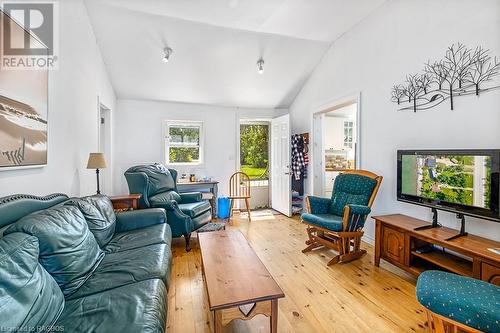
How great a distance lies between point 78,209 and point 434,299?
2.37 m

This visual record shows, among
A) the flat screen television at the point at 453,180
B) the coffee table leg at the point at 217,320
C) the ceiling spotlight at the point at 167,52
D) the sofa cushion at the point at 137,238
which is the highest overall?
the ceiling spotlight at the point at 167,52

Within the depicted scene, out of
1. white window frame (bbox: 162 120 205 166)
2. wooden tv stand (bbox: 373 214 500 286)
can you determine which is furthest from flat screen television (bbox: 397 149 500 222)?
white window frame (bbox: 162 120 205 166)

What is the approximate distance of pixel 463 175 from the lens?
6.44 ft

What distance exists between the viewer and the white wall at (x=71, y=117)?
1.84 meters

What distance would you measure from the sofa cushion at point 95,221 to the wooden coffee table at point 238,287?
835 mm

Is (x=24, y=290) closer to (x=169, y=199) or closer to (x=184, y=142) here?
(x=169, y=199)

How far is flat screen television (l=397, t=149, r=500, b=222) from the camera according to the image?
179 centimetres

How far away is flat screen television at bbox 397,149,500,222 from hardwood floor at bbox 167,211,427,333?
81 cm

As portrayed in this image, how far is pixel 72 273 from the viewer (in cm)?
137

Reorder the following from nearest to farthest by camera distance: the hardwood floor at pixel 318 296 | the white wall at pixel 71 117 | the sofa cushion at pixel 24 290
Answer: the sofa cushion at pixel 24 290
the hardwood floor at pixel 318 296
the white wall at pixel 71 117

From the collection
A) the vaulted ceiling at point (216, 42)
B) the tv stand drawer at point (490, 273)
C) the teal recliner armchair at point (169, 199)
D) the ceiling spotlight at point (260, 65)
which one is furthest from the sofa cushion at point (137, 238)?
the ceiling spotlight at point (260, 65)

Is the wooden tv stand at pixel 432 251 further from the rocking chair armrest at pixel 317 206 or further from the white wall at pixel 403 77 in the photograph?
the rocking chair armrest at pixel 317 206

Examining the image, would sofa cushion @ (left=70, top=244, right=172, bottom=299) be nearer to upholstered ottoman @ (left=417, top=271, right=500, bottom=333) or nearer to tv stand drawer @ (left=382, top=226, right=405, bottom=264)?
upholstered ottoman @ (left=417, top=271, right=500, bottom=333)

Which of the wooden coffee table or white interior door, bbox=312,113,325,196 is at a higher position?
white interior door, bbox=312,113,325,196
